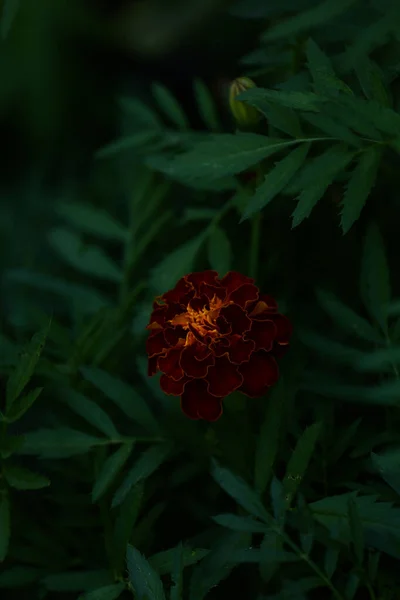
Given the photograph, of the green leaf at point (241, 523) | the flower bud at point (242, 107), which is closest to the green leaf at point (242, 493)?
the green leaf at point (241, 523)

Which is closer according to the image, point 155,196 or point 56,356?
point 56,356

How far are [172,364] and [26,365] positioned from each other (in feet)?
0.51

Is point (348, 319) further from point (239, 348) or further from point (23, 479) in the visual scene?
point (23, 479)

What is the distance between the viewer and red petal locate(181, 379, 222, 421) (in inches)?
34.0

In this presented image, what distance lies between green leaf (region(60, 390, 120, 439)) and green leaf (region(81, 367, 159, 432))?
2cm

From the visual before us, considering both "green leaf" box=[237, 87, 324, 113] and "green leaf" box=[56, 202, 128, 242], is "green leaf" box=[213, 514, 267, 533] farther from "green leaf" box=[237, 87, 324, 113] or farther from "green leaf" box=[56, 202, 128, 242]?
"green leaf" box=[56, 202, 128, 242]

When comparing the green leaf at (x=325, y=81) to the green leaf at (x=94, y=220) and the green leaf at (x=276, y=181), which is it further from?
the green leaf at (x=94, y=220)

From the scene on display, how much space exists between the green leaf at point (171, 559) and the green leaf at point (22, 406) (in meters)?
0.21

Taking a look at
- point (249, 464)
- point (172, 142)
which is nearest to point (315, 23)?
point (172, 142)

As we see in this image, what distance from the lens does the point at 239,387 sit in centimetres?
85

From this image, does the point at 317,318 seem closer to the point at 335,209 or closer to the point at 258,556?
the point at 335,209

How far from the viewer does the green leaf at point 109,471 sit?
87cm

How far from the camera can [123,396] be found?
98cm

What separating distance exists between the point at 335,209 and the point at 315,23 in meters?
0.36
